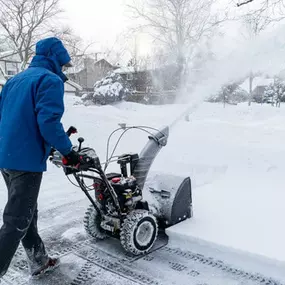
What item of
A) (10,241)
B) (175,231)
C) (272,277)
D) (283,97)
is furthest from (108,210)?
(283,97)

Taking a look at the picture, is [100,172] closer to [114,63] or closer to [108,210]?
[108,210]

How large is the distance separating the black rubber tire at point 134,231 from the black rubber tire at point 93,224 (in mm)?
459

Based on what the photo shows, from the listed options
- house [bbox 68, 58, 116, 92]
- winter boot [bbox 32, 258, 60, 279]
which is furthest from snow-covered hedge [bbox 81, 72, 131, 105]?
house [bbox 68, 58, 116, 92]

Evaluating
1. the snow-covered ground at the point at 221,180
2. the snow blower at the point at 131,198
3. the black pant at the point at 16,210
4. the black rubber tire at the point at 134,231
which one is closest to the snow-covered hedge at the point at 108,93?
the snow-covered ground at the point at 221,180

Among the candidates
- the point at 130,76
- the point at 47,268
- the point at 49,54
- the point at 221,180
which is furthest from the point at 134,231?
the point at 130,76

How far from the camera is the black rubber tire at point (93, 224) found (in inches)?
139

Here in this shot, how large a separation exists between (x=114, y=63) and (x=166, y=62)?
25151mm

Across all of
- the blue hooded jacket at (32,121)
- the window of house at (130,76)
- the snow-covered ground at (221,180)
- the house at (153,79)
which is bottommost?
the snow-covered ground at (221,180)

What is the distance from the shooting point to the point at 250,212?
4.00 m

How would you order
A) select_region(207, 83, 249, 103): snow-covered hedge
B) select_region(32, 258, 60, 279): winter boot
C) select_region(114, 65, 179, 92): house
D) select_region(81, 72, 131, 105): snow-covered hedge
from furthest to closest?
select_region(207, 83, 249, 103): snow-covered hedge
select_region(114, 65, 179, 92): house
select_region(81, 72, 131, 105): snow-covered hedge
select_region(32, 258, 60, 279): winter boot

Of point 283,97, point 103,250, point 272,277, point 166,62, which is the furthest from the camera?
point 283,97

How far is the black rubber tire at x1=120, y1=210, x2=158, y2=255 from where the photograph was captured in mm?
3170

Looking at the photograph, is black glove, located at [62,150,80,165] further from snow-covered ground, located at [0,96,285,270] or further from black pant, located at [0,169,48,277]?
snow-covered ground, located at [0,96,285,270]

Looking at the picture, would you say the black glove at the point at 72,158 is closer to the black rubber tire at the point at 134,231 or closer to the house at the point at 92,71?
the black rubber tire at the point at 134,231
